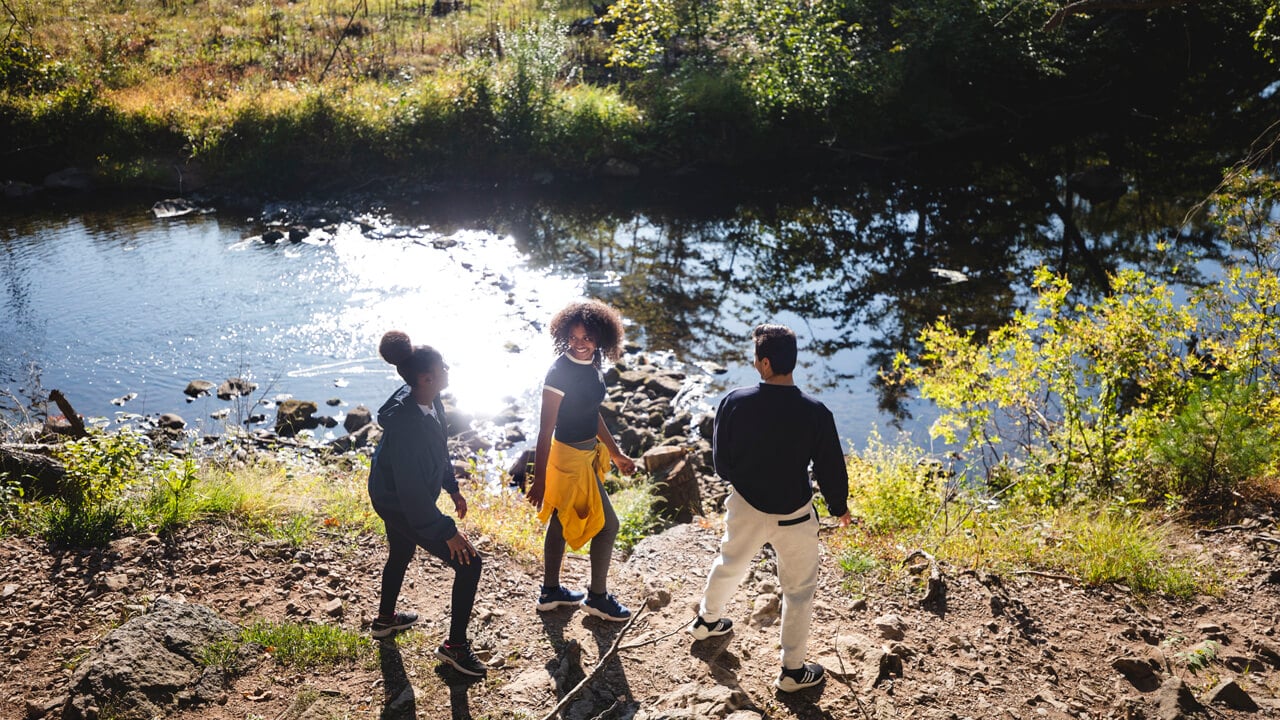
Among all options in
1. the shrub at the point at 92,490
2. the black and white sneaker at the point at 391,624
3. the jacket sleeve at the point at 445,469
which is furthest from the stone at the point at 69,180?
the jacket sleeve at the point at 445,469

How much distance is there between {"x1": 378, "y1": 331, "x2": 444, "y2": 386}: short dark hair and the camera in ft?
13.9

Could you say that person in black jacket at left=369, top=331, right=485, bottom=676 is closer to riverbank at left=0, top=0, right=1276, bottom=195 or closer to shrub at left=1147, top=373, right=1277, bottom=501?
shrub at left=1147, top=373, right=1277, bottom=501

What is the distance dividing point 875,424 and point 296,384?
810 cm

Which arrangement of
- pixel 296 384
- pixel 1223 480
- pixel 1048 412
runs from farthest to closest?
pixel 296 384 < pixel 1048 412 < pixel 1223 480

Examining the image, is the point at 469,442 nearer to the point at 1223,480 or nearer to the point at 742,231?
the point at 1223,480

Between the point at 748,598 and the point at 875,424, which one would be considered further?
the point at 875,424

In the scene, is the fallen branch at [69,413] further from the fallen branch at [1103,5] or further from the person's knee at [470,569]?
the fallen branch at [1103,5]

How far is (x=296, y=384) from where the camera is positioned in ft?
39.4

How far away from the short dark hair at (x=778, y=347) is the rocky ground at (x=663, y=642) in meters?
1.61

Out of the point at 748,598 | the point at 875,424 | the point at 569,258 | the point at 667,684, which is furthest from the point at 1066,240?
the point at 667,684

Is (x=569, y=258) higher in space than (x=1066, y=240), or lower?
lower

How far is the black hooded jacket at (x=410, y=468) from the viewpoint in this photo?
4188mm

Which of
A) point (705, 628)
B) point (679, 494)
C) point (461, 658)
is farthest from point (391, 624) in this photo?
point (679, 494)

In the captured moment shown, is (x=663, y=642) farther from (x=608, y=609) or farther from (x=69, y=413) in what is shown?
(x=69, y=413)
